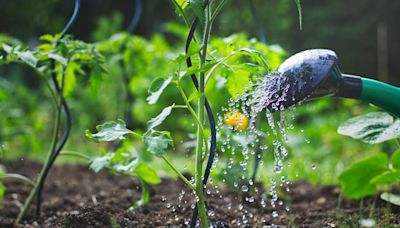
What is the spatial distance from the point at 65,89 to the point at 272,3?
10.8 feet

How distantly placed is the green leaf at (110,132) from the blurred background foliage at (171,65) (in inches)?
10.5

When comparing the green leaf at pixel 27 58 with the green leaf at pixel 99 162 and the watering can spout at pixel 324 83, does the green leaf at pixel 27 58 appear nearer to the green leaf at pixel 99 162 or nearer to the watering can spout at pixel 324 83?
the green leaf at pixel 99 162

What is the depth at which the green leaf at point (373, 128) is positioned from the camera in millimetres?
1591

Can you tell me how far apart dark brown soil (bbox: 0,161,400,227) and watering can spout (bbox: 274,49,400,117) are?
0.39 m

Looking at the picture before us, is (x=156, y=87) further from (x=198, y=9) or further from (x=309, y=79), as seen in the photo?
(x=309, y=79)

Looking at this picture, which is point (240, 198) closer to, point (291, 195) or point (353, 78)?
point (291, 195)

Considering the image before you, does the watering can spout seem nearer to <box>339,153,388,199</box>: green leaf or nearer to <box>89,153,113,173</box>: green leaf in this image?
<box>339,153,388,199</box>: green leaf

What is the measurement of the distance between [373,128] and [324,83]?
436mm

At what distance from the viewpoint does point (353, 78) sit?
53.5 inches

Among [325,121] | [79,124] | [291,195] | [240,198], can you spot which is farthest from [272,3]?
[240,198]

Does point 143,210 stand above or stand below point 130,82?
below

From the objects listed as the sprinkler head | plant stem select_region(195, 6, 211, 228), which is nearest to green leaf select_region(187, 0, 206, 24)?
plant stem select_region(195, 6, 211, 228)

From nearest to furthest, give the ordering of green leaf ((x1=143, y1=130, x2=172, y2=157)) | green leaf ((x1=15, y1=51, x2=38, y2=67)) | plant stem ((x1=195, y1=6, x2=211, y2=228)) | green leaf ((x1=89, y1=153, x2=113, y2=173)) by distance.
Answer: green leaf ((x1=143, y1=130, x2=172, y2=157)) < plant stem ((x1=195, y1=6, x2=211, y2=228)) < green leaf ((x1=15, y1=51, x2=38, y2=67)) < green leaf ((x1=89, y1=153, x2=113, y2=173))

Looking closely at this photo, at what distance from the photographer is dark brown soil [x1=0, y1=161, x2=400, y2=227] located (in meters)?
1.78
